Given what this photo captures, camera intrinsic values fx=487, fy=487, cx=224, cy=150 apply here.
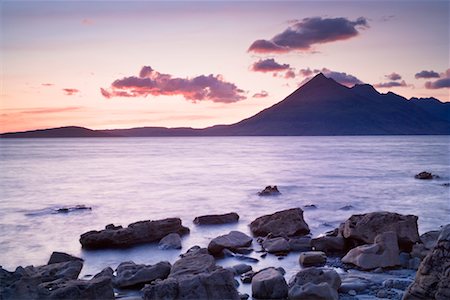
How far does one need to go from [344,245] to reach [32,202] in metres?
21.9

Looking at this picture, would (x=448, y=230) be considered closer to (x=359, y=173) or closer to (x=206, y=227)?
(x=206, y=227)

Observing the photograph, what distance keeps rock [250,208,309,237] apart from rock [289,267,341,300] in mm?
6211

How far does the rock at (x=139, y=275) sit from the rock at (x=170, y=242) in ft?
13.2

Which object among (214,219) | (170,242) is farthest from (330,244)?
(214,219)

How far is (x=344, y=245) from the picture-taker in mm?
14906

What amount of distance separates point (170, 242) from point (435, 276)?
9507mm

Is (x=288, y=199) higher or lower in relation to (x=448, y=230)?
lower

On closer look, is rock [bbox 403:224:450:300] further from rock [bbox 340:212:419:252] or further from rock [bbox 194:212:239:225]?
rock [bbox 194:212:239:225]

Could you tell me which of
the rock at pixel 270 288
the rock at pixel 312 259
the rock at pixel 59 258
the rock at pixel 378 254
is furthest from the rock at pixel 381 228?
the rock at pixel 59 258

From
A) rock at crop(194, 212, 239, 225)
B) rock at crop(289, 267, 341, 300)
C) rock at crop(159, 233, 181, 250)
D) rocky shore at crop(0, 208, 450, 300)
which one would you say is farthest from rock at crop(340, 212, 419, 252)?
rock at crop(194, 212, 239, 225)

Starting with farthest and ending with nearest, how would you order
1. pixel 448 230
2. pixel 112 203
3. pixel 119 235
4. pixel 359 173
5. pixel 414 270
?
pixel 359 173 < pixel 112 203 < pixel 119 235 < pixel 414 270 < pixel 448 230

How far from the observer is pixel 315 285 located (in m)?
9.84

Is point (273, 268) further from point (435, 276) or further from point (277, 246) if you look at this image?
point (435, 276)

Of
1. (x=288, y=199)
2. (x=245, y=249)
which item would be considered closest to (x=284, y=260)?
(x=245, y=249)
